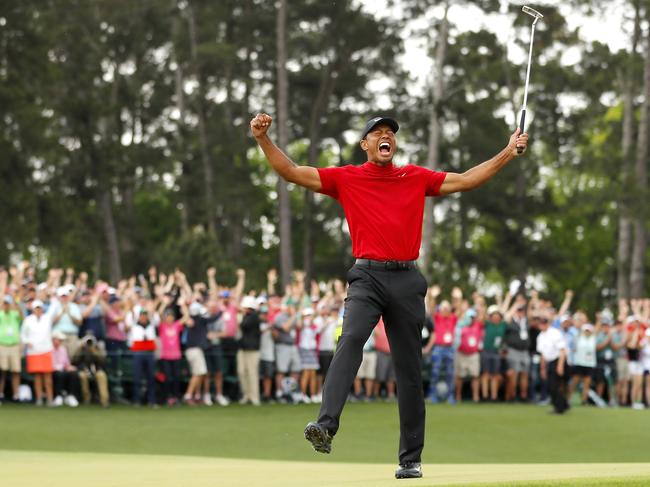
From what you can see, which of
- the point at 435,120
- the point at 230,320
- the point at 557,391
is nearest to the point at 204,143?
the point at 435,120

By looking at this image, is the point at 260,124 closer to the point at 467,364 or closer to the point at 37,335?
the point at 37,335

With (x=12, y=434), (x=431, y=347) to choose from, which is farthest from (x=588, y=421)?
(x=12, y=434)

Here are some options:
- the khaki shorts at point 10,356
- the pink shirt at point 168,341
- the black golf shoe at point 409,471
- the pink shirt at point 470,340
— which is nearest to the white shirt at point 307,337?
the pink shirt at point 168,341

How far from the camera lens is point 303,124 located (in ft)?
184

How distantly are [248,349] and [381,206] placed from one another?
1604 cm

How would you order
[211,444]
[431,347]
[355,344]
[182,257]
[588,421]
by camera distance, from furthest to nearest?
1. [182,257]
2. [431,347]
3. [588,421]
4. [211,444]
5. [355,344]

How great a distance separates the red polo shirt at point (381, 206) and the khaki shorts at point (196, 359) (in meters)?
15.5

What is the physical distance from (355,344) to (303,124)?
4696 centimetres

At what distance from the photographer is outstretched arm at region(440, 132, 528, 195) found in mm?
9609

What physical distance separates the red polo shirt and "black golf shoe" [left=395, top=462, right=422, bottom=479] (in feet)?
4.84

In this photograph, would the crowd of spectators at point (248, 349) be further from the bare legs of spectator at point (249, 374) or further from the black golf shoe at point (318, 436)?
the black golf shoe at point (318, 436)

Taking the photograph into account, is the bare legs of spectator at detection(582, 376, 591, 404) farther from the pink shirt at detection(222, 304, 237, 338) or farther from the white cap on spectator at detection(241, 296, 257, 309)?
the pink shirt at detection(222, 304, 237, 338)

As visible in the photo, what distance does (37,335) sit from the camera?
23203 mm

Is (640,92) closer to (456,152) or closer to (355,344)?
(456,152)
